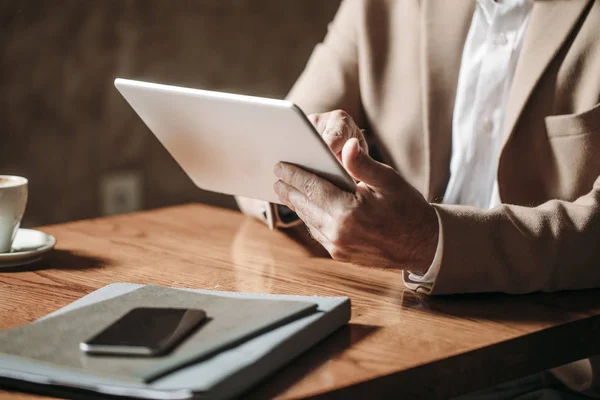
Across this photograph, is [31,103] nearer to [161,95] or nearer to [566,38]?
[161,95]

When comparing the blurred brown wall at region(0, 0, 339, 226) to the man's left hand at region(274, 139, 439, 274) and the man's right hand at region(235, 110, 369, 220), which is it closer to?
the man's right hand at region(235, 110, 369, 220)

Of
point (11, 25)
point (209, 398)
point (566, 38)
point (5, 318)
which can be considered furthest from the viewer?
point (11, 25)

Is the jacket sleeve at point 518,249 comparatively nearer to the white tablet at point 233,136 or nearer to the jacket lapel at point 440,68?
the white tablet at point 233,136

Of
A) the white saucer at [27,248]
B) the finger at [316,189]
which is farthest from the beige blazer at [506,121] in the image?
the white saucer at [27,248]

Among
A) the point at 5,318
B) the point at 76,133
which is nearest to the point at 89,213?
the point at 76,133

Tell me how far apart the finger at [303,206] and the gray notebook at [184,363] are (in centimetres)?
22

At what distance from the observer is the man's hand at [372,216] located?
904 mm

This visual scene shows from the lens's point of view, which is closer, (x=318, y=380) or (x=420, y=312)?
(x=318, y=380)

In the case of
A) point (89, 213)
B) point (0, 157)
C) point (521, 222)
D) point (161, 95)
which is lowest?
point (89, 213)

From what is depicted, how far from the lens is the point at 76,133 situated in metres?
2.13

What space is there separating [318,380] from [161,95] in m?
0.51

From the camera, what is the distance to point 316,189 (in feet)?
3.05

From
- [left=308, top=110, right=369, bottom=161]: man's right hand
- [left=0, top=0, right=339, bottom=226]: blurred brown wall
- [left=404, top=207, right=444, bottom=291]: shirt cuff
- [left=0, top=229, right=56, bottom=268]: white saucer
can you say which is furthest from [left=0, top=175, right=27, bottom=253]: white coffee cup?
[left=0, top=0, right=339, bottom=226]: blurred brown wall

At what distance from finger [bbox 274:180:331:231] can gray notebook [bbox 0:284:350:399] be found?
0.71 ft
